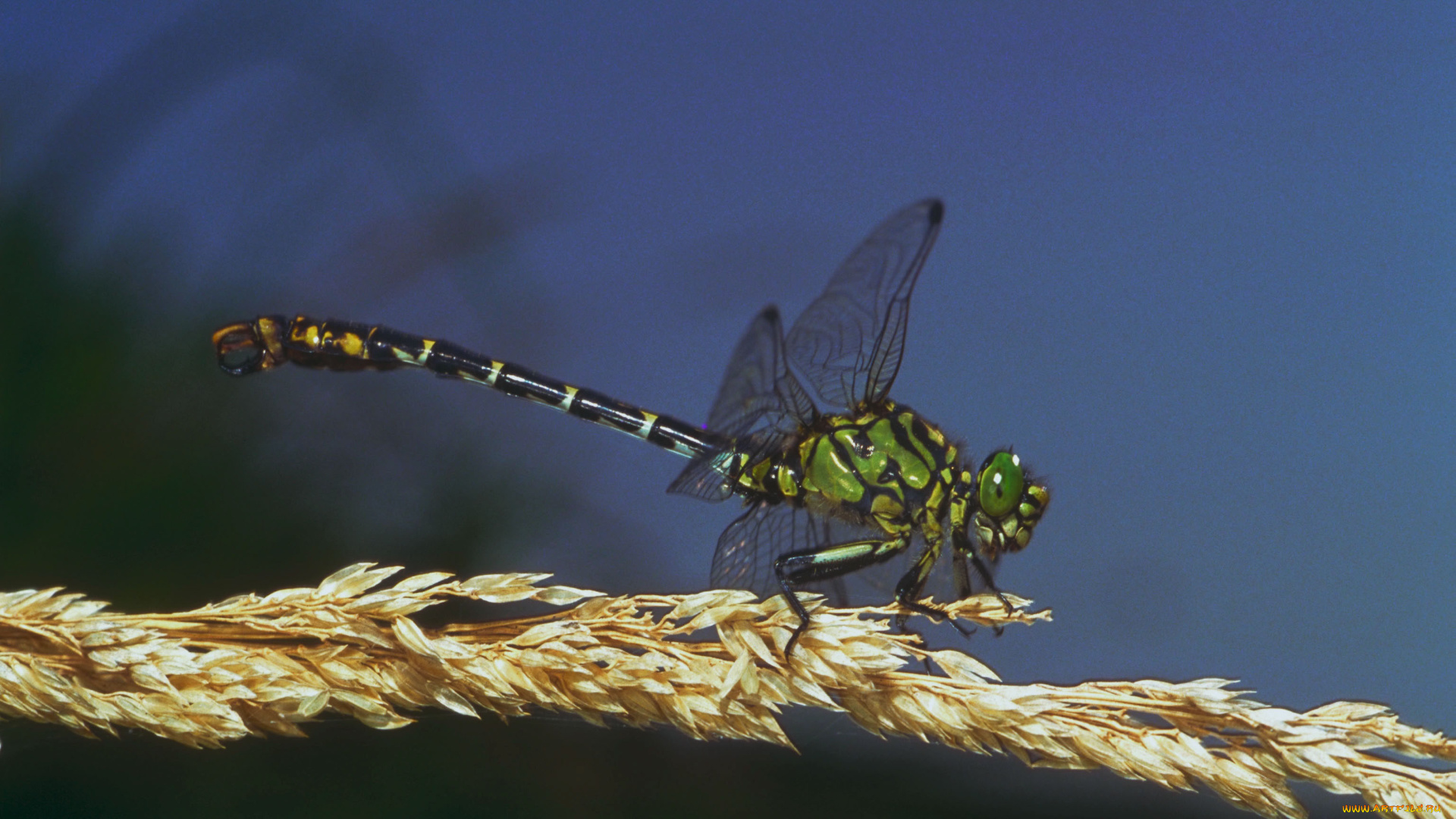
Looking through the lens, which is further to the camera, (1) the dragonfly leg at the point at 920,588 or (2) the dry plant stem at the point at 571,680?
(1) the dragonfly leg at the point at 920,588

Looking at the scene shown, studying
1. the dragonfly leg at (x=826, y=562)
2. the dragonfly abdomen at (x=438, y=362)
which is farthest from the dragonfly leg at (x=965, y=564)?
the dragonfly abdomen at (x=438, y=362)

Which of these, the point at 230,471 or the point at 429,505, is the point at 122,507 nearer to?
the point at 230,471

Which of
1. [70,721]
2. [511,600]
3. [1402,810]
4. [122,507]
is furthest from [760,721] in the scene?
[122,507]

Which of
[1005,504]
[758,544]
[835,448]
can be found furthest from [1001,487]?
[758,544]

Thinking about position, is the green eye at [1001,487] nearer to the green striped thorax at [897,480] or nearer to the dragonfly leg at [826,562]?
the green striped thorax at [897,480]

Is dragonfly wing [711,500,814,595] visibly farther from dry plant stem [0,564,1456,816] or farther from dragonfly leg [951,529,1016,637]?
dry plant stem [0,564,1456,816]

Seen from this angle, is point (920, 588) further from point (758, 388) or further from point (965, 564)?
point (758, 388)
